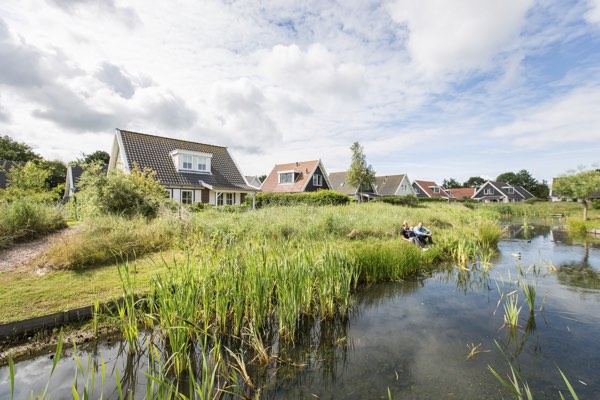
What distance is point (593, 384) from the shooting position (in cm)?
385

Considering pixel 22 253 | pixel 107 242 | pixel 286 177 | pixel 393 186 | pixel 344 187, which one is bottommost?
pixel 22 253

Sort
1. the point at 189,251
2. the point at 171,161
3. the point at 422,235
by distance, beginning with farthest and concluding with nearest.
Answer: the point at 171,161
the point at 422,235
the point at 189,251

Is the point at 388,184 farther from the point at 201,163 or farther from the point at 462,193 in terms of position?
the point at 462,193

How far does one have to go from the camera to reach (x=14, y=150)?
4031 centimetres

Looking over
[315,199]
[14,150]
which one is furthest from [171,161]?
[14,150]

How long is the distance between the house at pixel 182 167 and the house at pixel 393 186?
26.9m

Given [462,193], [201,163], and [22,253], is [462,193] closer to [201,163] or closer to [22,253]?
[201,163]

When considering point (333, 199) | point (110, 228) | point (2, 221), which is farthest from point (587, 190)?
point (2, 221)

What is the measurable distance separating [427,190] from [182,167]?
1739 inches

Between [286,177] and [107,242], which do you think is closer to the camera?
[107,242]

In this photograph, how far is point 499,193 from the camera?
186ft

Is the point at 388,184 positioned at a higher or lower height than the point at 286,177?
lower

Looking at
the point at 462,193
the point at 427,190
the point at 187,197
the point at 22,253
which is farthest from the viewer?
the point at 462,193

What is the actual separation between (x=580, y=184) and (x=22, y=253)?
113 ft
